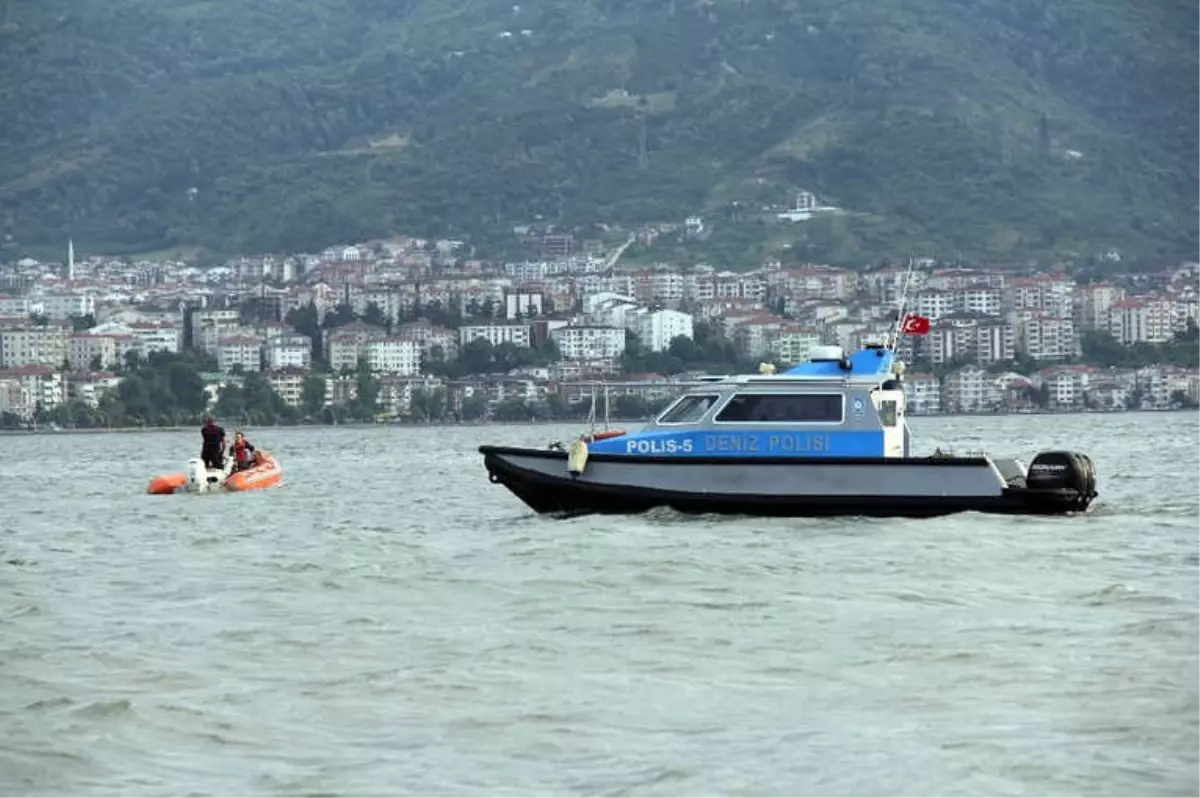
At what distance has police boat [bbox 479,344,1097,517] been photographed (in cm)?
3089

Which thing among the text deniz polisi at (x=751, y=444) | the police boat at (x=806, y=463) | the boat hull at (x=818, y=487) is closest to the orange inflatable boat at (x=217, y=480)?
the police boat at (x=806, y=463)

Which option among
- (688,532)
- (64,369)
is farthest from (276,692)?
(64,369)

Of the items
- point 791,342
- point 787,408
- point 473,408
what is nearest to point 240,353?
point 473,408

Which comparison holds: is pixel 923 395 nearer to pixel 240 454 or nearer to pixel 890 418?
pixel 240 454

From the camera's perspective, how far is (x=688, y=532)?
30.3m

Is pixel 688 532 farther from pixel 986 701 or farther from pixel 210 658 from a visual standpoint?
pixel 986 701

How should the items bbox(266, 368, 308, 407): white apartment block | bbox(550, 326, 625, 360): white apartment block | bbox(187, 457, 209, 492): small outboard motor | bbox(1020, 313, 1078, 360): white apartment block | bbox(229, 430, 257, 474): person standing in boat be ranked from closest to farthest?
bbox(187, 457, 209, 492): small outboard motor < bbox(229, 430, 257, 474): person standing in boat < bbox(266, 368, 308, 407): white apartment block < bbox(550, 326, 625, 360): white apartment block < bbox(1020, 313, 1078, 360): white apartment block

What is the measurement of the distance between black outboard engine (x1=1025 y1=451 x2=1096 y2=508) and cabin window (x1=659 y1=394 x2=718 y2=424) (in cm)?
364

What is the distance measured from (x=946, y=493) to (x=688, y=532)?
9.37ft

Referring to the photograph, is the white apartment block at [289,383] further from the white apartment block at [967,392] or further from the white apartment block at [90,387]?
the white apartment block at [967,392]

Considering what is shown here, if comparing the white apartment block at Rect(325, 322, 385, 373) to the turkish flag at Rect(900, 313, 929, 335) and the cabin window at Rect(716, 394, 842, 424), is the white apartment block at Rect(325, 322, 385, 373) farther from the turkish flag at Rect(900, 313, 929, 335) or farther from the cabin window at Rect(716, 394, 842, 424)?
the cabin window at Rect(716, 394, 842, 424)

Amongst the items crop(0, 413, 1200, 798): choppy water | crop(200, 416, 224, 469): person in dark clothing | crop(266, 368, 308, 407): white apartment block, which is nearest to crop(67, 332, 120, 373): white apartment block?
crop(266, 368, 308, 407): white apartment block

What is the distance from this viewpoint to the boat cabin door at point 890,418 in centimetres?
3130

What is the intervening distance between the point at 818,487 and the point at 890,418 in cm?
125
